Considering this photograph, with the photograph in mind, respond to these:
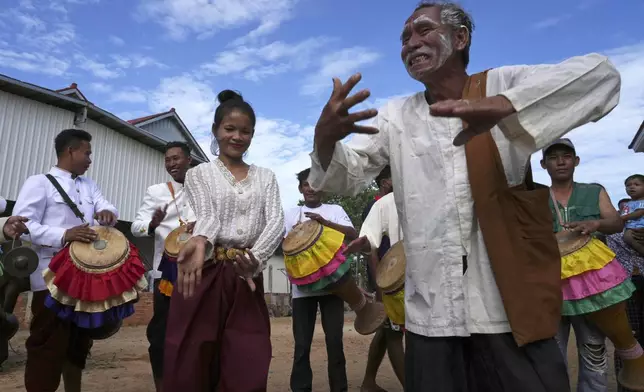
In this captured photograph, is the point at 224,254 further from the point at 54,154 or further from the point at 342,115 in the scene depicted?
the point at 54,154

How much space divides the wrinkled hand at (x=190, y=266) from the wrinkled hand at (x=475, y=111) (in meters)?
1.49

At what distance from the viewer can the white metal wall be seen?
41.5 ft

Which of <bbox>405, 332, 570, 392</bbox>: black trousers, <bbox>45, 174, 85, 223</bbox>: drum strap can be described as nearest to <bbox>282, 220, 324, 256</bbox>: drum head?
<bbox>45, 174, 85, 223</bbox>: drum strap

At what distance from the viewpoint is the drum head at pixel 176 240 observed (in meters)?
4.15

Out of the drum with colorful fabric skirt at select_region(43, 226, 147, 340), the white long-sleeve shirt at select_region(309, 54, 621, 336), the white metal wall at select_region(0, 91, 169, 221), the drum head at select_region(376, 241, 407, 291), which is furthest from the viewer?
the white metal wall at select_region(0, 91, 169, 221)

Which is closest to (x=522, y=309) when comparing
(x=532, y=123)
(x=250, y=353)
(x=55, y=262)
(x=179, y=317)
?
(x=532, y=123)

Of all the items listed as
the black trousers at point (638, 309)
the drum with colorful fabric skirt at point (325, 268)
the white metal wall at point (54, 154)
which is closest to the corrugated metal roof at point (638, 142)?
the black trousers at point (638, 309)

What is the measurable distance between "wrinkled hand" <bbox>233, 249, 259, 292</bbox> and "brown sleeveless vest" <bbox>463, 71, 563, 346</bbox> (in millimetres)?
1305

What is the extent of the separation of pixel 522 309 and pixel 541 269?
6.5 inches

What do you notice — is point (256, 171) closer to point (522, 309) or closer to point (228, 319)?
point (228, 319)

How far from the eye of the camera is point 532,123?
1.57 metres

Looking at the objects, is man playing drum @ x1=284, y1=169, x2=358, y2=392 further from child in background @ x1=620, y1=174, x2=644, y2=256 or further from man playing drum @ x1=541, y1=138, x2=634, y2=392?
child in background @ x1=620, y1=174, x2=644, y2=256

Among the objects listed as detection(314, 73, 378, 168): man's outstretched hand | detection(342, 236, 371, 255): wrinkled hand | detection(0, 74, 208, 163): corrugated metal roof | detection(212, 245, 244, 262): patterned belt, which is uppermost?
detection(0, 74, 208, 163): corrugated metal roof

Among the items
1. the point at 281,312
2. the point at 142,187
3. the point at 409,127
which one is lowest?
the point at 281,312
